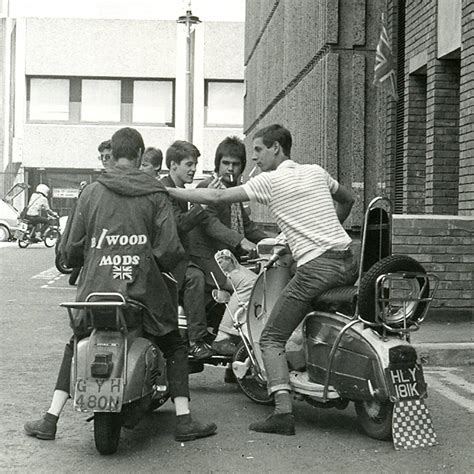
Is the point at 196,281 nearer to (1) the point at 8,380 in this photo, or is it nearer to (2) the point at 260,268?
(2) the point at 260,268

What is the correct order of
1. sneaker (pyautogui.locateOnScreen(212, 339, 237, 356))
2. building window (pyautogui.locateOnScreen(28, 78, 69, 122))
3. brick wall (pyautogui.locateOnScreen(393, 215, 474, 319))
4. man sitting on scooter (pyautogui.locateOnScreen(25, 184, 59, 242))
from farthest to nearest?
building window (pyautogui.locateOnScreen(28, 78, 69, 122))
man sitting on scooter (pyautogui.locateOnScreen(25, 184, 59, 242))
brick wall (pyautogui.locateOnScreen(393, 215, 474, 319))
sneaker (pyautogui.locateOnScreen(212, 339, 237, 356))

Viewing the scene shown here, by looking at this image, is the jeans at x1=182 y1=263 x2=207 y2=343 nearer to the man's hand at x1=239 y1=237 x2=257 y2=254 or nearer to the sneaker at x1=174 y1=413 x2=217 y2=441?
the man's hand at x1=239 y1=237 x2=257 y2=254

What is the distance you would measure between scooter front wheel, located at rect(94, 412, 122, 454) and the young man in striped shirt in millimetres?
960

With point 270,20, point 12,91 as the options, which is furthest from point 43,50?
point 270,20

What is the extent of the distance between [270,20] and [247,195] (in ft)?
50.6

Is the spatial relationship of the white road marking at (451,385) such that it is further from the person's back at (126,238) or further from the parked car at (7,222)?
the parked car at (7,222)

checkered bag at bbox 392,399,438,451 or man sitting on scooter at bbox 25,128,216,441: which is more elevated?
man sitting on scooter at bbox 25,128,216,441

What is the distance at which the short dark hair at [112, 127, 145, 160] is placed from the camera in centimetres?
612

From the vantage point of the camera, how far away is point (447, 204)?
44.0ft

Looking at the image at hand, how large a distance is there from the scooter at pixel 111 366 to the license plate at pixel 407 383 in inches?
50.4

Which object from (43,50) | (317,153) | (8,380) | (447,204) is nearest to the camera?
(8,380)

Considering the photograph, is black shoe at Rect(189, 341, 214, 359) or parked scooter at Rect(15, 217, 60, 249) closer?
black shoe at Rect(189, 341, 214, 359)

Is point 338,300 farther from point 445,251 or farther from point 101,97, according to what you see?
point 101,97

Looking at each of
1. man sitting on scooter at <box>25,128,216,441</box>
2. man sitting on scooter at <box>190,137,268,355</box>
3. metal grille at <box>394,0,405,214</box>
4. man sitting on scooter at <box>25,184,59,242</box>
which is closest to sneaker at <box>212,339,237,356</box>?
man sitting on scooter at <box>190,137,268,355</box>
